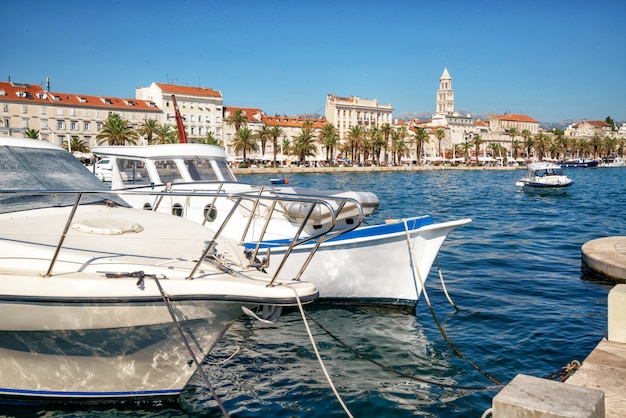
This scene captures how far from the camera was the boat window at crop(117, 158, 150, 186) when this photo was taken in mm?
13641

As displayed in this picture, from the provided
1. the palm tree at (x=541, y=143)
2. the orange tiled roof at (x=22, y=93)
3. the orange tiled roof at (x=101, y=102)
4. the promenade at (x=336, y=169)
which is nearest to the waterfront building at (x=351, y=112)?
the promenade at (x=336, y=169)

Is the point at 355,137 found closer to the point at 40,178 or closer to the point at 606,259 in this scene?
the point at 606,259

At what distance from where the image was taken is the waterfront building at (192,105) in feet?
326

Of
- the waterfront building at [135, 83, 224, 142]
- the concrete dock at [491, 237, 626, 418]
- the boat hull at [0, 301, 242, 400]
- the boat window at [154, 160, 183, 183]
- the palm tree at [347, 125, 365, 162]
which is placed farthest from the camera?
the palm tree at [347, 125, 365, 162]

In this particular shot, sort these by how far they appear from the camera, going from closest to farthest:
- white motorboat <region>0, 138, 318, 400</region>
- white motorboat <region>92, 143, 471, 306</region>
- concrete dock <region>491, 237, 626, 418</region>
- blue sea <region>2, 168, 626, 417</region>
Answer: concrete dock <region>491, 237, 626, 418</region>, white motorboat <region>0, 138, 318, 400</region>, blue sea <region>2, 168, 626, 417</region>, white motorboat <region>92, 143, 471, 306</region>

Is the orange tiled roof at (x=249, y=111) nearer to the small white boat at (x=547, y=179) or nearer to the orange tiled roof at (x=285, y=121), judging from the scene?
the orange tiled roof at (x=285, y=121)

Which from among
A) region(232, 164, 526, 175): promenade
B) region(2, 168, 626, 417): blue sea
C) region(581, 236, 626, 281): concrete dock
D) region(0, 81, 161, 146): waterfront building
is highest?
region(0, 81, 161, 146): waterfront building

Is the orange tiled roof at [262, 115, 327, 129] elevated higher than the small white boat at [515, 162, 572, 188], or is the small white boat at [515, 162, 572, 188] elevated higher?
the orange tiled roof at [262, 115, 327, 129]

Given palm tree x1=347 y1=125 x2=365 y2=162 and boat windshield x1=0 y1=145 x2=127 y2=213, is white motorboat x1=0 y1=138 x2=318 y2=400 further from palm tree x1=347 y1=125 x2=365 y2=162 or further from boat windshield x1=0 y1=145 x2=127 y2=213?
palm tree x1=347 y1=125 x2=365 y2=162

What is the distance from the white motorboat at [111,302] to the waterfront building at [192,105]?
96345mm

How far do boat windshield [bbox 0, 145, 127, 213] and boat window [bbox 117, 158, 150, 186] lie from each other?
5105 millimetres

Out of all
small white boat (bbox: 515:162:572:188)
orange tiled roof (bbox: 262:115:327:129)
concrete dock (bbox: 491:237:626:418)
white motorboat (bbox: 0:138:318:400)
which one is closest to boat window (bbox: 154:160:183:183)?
white motorboat (bbox: 0:138:318:400)

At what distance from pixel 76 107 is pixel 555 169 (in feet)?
240

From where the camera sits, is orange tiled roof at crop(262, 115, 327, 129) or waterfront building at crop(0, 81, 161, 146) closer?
waterfront building at crop(0, 81, 161, 146)
